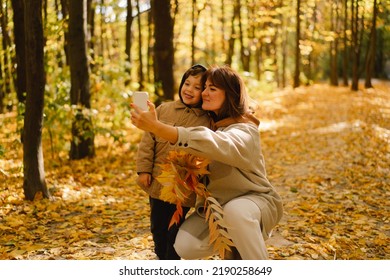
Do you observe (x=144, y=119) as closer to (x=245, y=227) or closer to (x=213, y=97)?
(x=213, y=97)

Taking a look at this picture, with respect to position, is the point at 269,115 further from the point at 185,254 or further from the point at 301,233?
the point at 185,254

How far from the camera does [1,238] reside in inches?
150

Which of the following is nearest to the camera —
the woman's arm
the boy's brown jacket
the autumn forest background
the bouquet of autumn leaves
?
the woman's arm

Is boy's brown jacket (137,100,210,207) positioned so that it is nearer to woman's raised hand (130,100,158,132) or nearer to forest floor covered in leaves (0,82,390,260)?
woman's raised hand (130,100,158,132)

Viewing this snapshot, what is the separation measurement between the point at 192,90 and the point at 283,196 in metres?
Answer: 2.97

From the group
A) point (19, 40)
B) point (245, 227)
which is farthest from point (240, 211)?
point (19, 40)

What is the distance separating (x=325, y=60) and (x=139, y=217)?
24876 mm

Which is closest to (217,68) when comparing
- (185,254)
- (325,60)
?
(185,254)

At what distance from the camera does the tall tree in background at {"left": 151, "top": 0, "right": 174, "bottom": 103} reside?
7.49 meters

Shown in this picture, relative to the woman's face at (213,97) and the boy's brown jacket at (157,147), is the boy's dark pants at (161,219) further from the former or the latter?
the woman's face at (213,97)

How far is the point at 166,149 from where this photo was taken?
2.95 meters

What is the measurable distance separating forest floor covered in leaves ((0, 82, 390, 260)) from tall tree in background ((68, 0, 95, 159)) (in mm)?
635

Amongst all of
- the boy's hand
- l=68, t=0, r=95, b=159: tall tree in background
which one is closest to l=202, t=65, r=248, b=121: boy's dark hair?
the boy's hand

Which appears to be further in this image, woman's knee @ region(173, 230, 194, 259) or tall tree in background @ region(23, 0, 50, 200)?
tall tree in background @ region(23, 0, 50, 200)
